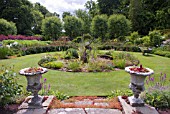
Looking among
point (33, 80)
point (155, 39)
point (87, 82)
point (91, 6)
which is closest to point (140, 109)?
point (33, 80)

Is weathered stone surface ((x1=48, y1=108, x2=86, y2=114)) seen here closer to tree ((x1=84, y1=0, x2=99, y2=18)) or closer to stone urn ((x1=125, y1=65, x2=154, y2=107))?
stone urn ((x1=125, y1=65, x2=154, y2=107))

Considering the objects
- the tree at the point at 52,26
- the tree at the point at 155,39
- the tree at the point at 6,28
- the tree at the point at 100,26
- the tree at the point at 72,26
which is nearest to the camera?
the tree at the point at 155,39

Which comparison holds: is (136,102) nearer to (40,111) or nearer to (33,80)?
(40,111)

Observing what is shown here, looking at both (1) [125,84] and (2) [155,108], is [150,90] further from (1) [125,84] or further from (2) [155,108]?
(1) [125,84]

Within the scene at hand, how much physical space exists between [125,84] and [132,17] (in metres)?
20.6

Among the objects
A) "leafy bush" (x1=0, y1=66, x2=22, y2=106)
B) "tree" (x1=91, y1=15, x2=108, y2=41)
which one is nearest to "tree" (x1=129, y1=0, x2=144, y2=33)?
"tree" (x1=91, y1=15, x2=108, y2=41)

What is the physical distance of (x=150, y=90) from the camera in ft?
12.1

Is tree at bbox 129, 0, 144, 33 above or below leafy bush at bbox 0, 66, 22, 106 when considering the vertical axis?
above

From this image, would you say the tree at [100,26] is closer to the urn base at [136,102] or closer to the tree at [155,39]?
the tree at [155,39]

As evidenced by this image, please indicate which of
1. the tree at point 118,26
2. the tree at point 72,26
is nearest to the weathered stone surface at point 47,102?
the tree at point 118,26

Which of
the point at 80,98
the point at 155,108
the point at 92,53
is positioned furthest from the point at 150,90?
the point at 92,53

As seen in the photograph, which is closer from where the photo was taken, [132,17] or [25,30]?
[132,17]

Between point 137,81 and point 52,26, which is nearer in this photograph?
point 137,81

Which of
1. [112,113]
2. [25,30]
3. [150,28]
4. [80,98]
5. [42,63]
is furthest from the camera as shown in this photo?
[25,30]
